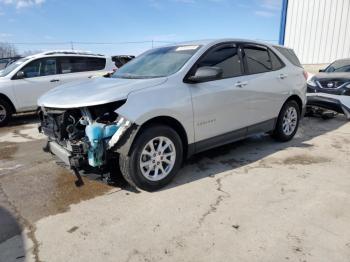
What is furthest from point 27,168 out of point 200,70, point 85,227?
point 200,70

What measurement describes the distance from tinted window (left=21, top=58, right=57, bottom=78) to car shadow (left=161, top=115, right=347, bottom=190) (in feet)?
18.4

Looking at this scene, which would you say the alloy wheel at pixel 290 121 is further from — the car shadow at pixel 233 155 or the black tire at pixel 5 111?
the black tire at pixel 5 111

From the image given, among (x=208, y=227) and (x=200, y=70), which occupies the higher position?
(x=200, y=70)

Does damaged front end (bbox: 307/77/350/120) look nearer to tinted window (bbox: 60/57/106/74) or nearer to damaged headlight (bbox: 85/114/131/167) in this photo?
tinted window (bbox: 60/57/106/74)

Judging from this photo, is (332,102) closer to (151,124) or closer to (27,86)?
(151,124)

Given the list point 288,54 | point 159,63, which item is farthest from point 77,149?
point 288,54

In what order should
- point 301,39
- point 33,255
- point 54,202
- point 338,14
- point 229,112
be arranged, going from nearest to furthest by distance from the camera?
1. point 33,255
2. point 54,202
3. point 229,112
4. point 338,14
5. point 301,39

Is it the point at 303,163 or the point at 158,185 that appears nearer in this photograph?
the point at 158,185

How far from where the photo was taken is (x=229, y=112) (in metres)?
4.71

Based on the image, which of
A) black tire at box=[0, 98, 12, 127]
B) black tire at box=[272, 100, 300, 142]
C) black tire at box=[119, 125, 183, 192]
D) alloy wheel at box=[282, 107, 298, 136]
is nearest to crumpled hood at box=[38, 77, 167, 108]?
black tire at box=[119, 125, 183, 192]

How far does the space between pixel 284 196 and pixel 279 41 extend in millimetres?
13476

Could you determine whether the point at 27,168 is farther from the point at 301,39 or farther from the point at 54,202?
the point at 301,39

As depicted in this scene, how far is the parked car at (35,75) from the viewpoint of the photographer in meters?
8.41

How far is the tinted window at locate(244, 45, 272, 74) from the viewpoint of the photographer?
5.15m
